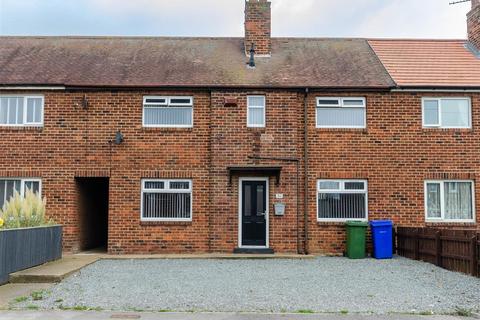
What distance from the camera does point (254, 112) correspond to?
51.6ft

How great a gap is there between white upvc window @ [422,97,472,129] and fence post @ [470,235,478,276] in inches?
210

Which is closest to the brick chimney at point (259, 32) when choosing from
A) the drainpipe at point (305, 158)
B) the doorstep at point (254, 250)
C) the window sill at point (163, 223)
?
the drainpipe at point (305, 158)

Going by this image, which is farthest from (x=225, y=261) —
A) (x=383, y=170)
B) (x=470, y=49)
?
(x=470, y=49)

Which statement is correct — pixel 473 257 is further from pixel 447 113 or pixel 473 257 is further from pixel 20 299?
pixel 20 299

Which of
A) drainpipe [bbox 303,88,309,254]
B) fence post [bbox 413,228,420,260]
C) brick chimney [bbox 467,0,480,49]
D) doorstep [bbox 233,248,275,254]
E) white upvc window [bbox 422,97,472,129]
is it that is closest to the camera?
fence post [bbox 413,228,420,260]

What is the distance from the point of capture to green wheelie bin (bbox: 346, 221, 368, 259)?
47.9 ft

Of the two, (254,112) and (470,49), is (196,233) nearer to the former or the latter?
(254,112)

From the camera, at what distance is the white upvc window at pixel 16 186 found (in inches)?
606

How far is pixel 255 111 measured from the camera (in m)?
15.7

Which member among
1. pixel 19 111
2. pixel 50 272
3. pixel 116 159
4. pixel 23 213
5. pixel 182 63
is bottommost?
pixel 50 272

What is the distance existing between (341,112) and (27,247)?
30.6ft

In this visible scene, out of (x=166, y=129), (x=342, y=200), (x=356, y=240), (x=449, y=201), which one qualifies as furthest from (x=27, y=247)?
(x=449, y=201)

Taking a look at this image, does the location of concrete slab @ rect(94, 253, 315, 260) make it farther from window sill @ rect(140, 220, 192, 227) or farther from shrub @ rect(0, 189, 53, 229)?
shrub @ rect(0, 189, 53, 229)

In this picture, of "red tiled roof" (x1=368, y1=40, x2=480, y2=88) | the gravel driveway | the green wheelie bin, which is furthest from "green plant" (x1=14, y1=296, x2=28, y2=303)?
"red tiled roof" (x1=368, y1=40, x2=480, y2=88)
